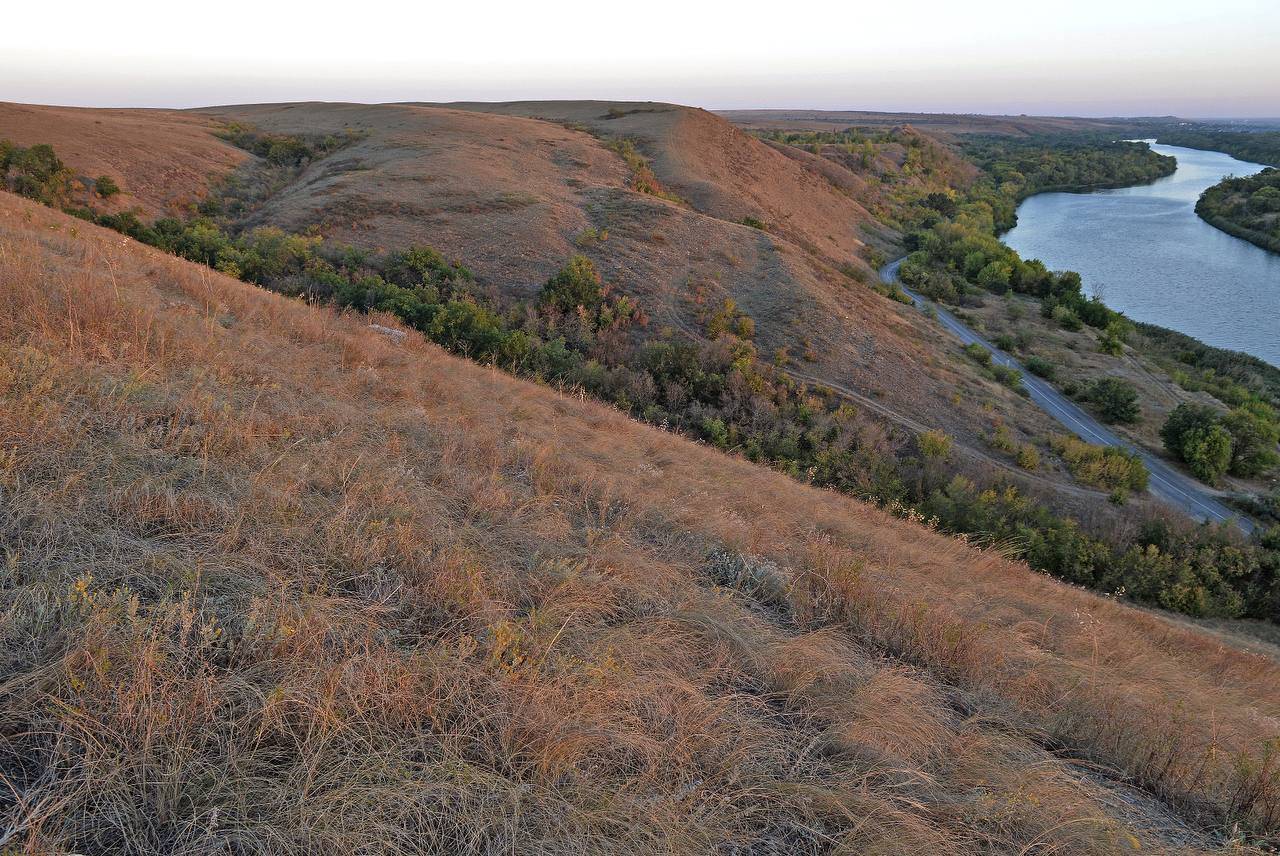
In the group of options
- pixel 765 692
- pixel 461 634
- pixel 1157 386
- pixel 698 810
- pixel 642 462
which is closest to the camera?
pixel 698 810

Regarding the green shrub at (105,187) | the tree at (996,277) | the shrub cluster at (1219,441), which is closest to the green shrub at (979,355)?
the shrub cluster at (1219,441)

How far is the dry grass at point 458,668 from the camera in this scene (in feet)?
6.55

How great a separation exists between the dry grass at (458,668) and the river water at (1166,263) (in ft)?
132

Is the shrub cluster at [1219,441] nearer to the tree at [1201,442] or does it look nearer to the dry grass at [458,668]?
the tree at [1201,442]

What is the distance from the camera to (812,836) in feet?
7.44

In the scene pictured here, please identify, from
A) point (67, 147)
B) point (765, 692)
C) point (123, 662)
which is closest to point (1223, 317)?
point (765, 692)

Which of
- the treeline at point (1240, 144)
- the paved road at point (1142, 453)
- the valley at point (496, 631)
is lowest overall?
the paved road at point (1142, 453)

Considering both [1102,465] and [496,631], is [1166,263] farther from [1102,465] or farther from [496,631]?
[496,631]

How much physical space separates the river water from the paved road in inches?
641

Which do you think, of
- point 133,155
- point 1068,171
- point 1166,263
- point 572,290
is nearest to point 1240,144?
point 1068,171

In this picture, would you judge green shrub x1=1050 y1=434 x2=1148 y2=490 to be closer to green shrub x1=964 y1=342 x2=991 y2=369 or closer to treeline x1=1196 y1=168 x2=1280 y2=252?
green shrub x1=964 y1=342 x2=991 y2=369

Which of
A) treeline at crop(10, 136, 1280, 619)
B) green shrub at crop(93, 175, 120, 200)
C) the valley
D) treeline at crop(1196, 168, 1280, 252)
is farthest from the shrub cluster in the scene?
treeline at crop(1196, 168, 1280, 252)

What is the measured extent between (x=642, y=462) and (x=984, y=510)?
1005 cm

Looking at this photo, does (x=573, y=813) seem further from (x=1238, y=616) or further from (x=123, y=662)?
(x=1238, y=616)
